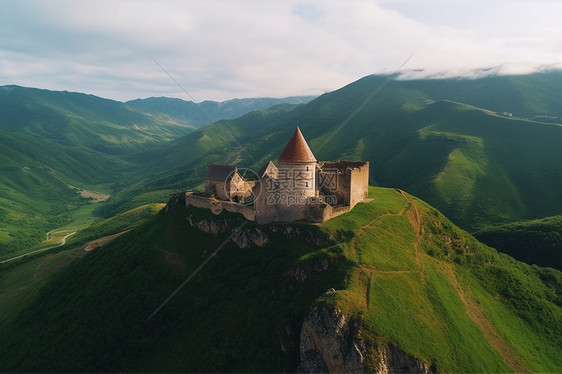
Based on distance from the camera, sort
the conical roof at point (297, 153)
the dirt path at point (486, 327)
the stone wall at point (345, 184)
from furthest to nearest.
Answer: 1. the stone wall at point (345, 184)
2. the conical roof at point (297, 153)
3. the dirt path at point (486, 327)

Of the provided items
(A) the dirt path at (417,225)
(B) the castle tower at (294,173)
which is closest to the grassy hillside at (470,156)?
(A) the dirt path at (417,225)

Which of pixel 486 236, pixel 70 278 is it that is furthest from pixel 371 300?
pixel 486 236

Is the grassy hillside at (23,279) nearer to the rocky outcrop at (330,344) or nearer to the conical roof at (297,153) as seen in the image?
the conical roof at (297,153)

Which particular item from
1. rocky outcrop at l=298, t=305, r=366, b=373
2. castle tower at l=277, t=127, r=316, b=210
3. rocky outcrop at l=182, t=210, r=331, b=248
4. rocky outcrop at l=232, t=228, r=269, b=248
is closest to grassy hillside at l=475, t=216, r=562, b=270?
rocky outcrop at l=182, t=210, r=331, b=248

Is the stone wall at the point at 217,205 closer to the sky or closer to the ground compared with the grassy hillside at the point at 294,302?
closer to the sky

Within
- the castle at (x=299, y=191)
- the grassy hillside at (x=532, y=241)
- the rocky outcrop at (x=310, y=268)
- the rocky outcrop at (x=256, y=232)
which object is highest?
the castle at (x=299, y=191)

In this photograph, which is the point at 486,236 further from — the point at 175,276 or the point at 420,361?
the point at 175,276

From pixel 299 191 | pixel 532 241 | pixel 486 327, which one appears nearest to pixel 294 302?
pixel 299 191
